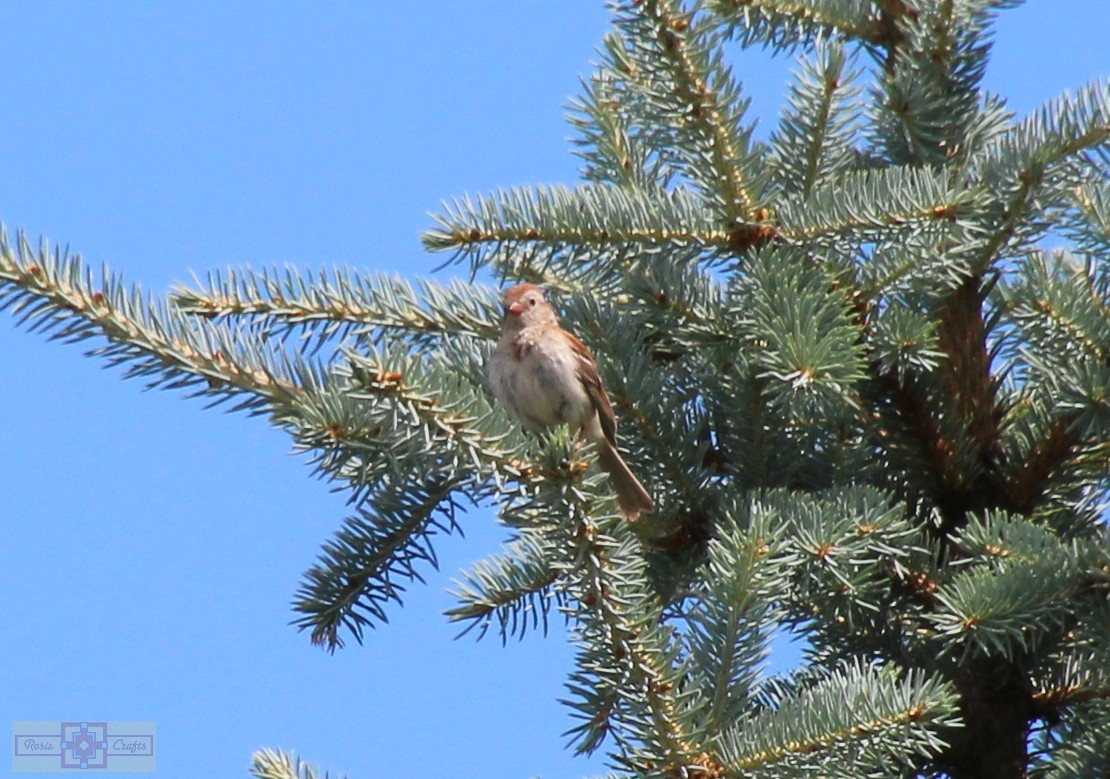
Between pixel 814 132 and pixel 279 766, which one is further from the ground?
pixel 814 132

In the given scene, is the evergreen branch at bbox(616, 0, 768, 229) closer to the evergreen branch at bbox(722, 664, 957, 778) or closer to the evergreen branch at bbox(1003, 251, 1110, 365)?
the evergreen branch at bbox(1003, 251, 1110, 365)

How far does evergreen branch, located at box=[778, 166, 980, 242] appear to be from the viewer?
103 inches

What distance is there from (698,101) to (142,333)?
1.19 meters

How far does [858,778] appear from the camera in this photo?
7.62ft

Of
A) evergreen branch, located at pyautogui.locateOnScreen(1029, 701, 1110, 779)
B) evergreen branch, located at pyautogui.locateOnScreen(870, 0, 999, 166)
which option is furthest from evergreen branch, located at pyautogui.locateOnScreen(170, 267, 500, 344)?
evergreen branch, located at pyautogui.locateOnScreen(1029, 701, 1110, 779)

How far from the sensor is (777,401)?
2.65 metres

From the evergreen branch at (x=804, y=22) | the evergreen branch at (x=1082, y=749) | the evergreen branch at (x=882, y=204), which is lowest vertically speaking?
the evergreen branch at (x=1082, y=749)

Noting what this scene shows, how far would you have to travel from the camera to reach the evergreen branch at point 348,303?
284 cm

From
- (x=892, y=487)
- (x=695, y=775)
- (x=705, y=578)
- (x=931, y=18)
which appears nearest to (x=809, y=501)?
(x=705, y=578)

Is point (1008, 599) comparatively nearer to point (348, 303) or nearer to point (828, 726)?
point (828, 726)

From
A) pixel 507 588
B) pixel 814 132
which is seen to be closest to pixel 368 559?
pixel 507 588

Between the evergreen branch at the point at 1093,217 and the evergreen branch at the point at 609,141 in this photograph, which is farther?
the evergreen branch at the point at 609,141

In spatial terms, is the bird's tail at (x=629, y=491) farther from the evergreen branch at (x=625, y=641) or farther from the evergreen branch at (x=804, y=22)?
the evergreen branch at (x=804, y=22)

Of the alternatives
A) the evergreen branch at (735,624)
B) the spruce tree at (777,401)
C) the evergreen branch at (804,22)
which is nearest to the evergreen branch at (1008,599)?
Result: the spruce tree at (777,401)
